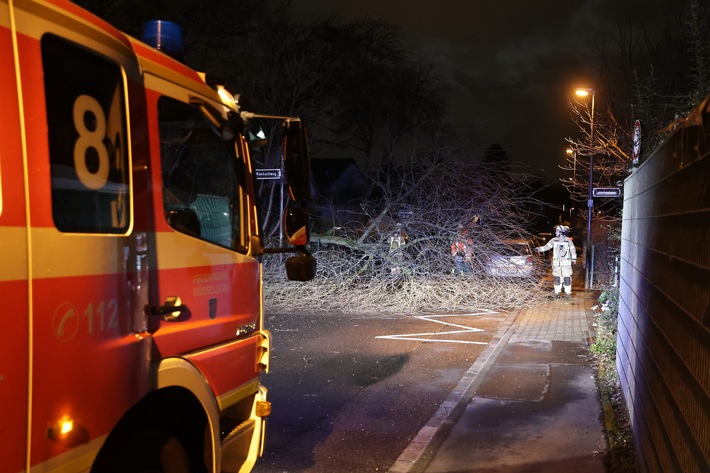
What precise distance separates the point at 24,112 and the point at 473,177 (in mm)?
12492

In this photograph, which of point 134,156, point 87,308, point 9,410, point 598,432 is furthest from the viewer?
point 598,432

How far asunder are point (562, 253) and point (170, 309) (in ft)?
41.4

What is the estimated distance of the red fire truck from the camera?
6.43ft

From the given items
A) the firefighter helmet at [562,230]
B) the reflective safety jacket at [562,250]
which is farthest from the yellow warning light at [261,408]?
the firefighter helmet at [562,230]

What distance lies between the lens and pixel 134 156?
2.58m

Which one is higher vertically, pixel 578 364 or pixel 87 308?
pixel 87 308

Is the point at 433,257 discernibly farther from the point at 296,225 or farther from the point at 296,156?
the point at 296,156

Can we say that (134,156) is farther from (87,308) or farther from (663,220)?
(663,220)

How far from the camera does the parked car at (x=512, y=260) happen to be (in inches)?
533

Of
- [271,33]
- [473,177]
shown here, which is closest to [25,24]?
[473,177]

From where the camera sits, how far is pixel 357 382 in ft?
24.7

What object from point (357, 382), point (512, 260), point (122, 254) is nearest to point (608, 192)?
point (512, 260)

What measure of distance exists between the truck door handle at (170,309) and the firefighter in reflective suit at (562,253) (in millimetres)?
11917

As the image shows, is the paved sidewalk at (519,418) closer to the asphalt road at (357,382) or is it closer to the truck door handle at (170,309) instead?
the asphalt road at (357,382)
